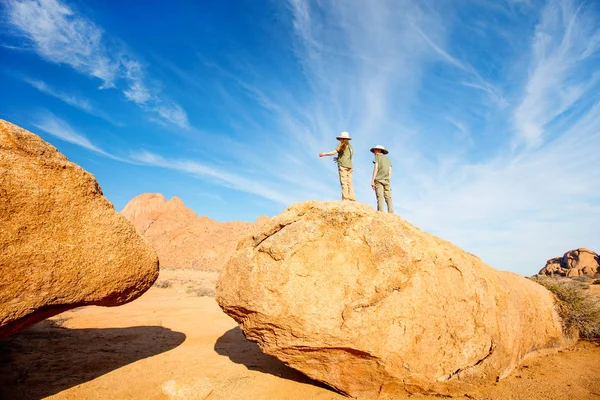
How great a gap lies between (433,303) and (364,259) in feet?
3.25

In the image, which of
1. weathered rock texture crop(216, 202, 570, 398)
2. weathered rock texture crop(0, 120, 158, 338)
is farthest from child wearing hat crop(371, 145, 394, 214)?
weathered rock texture crop(0, 120, 158, 338)

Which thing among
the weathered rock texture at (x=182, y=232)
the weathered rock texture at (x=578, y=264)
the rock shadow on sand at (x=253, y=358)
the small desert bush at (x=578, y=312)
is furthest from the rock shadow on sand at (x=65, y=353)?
the weathered rock texture at (x=182, y=232)

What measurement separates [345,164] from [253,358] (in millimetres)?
3952

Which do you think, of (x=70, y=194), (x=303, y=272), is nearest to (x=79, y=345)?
(x=70, y=194)

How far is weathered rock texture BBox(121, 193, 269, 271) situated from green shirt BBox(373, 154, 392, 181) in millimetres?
36904

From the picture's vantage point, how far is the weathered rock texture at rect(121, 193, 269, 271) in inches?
1852

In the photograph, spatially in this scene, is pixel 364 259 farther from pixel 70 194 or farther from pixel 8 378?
pixel 8 378

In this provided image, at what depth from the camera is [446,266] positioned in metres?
4.12

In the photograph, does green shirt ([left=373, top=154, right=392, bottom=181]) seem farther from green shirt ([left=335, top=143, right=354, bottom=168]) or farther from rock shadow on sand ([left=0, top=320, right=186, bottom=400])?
rock shadow on sand ([left=0, top=320, right=186, bottom=400])

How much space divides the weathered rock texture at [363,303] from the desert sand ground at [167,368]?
0.41 metres

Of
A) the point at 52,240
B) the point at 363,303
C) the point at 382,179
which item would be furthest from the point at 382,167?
the point at 52,240

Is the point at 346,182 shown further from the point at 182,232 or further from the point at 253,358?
the point at 182,232

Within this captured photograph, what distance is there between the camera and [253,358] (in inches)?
213

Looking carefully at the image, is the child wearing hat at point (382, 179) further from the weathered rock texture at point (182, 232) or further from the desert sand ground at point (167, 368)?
the weathered rock texture at point (182, 232)
